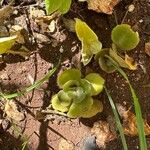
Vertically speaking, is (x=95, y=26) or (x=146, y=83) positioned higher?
(x=95, y=26)

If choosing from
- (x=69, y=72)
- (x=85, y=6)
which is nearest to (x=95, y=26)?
(x=85, y=6)

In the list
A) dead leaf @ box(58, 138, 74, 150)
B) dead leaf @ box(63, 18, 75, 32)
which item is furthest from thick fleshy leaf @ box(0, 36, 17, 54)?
dead leaf @ box(58, 138, 74, 150)

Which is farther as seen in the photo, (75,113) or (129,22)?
(129,22)

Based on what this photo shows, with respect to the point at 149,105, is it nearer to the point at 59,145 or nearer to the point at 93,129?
the point at 93,129

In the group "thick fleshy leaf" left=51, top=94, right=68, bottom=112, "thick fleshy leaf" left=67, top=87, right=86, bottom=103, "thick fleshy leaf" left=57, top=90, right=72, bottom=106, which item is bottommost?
"thick fleshy leaf" left=51, top=94, right=68, bottom=112

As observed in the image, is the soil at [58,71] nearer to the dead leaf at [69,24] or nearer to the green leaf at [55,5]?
the dead leaf at [69,24]

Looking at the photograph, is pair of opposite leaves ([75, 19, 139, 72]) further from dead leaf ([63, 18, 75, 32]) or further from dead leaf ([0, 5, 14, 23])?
dead leaf ([0, 5, 14, 23])

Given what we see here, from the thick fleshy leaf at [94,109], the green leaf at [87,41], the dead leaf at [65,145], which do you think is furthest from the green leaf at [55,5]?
the dead leaf at [65,145]
